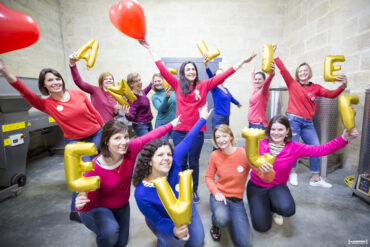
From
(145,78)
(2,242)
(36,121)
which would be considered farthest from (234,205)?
(145,78)

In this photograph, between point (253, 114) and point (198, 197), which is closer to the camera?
point (198, 197)

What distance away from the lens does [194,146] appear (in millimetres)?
1785

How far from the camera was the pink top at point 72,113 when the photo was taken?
4.98ft

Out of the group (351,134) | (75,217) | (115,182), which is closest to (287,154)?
(351,134)

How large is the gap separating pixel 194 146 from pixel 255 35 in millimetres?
3415

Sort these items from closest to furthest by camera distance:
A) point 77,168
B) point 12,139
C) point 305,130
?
1. point 77,168
2. point 12,139
3. point 305,130

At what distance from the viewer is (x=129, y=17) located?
1590mm

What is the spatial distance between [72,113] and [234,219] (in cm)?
154

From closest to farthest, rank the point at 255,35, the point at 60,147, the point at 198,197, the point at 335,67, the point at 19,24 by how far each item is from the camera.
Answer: the point at 19,24 → the point at 335,67 → the point at 198,197 → the point at 60,147 → the point at 255,35

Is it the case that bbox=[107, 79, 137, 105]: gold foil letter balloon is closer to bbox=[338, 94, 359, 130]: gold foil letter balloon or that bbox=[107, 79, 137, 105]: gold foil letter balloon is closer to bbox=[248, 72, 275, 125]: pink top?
bbox=[248, 72, 275, 125]: pink top

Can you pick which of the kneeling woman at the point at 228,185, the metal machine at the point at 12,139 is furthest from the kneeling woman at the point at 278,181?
the metal machine at the point at 12,139

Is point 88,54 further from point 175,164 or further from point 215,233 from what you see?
point 215,233

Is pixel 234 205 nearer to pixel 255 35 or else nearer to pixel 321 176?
pixel 321 176

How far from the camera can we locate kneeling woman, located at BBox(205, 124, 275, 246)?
1387mm
